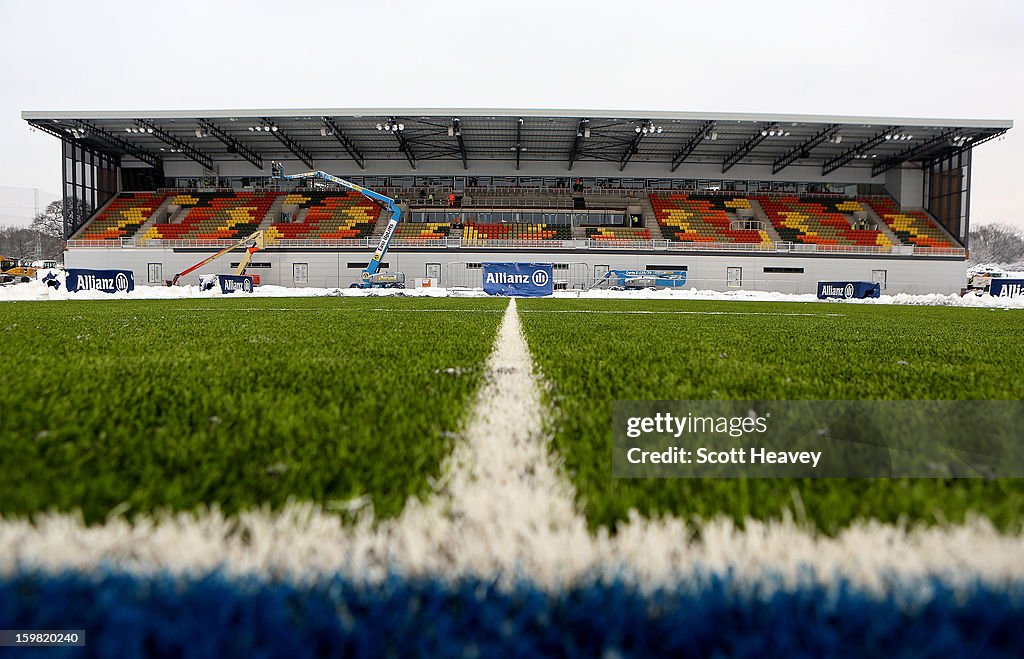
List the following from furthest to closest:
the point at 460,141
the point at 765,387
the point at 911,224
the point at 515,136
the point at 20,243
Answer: the point at 20,243 → the point at 911,224 → the point at 460,141 → the point at 515,136 → the point at 765,387

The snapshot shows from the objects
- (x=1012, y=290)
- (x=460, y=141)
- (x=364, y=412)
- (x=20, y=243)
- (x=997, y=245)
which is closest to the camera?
(x=364, y=412)

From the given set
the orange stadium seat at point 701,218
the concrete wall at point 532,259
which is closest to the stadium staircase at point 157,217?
the concrete wall at point 532,259

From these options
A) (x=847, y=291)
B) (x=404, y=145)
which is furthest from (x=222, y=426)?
(x=404, y=145)

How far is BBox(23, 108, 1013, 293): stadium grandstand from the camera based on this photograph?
87.3 ft

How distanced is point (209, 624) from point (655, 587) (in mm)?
490

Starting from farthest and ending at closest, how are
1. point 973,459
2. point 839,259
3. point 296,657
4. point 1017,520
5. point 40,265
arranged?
1. point 40,265
2. point 839,259
3. point 973,459
4. point 1017,520
5. point 296,657

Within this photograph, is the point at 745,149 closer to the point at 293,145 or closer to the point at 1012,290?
the point at 1012,290

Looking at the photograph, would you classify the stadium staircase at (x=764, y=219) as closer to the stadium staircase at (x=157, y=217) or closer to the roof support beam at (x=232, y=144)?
the roof support beam at (x=232, y=144)

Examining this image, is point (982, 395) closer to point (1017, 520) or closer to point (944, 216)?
point (1017, 520)

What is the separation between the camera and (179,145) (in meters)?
29.4

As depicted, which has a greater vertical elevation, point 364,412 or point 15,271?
point 15,271

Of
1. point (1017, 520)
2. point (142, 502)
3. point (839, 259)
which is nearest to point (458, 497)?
point (142, 502)

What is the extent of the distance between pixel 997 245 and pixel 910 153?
40.5 meters

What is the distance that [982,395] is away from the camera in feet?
5.87
